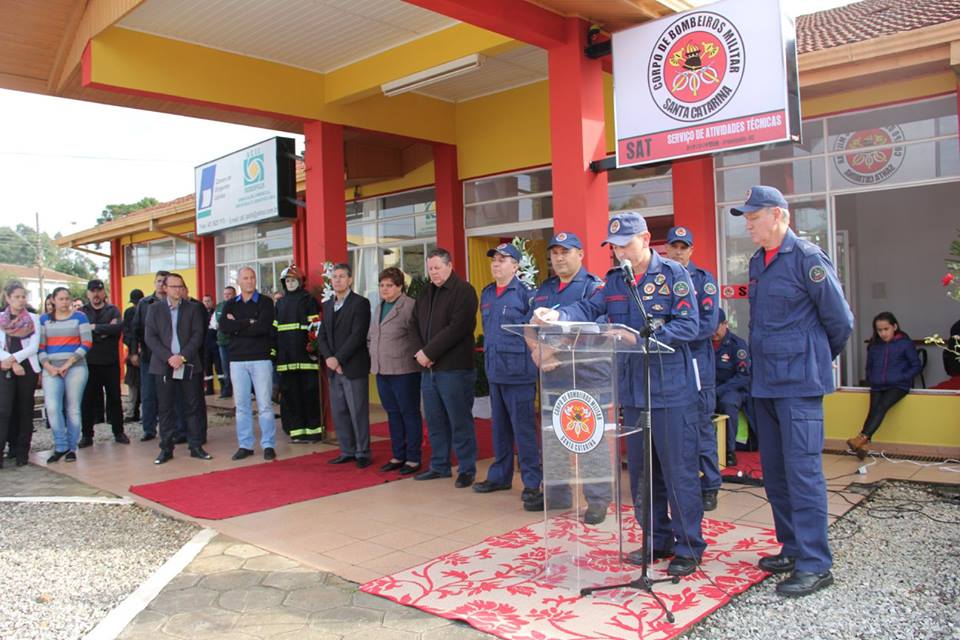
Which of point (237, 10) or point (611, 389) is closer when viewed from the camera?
point (611, 389)

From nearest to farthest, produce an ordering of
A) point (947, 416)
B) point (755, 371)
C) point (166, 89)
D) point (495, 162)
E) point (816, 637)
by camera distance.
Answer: point (816, 637) → point (755, 371) → point (947, 416) → point (166, 89) → point (495, 162)

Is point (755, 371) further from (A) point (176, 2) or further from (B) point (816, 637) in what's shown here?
(A) point (176, 2)

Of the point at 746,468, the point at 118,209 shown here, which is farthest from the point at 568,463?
the point at 118,209

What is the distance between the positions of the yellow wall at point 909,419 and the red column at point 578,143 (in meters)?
2.97

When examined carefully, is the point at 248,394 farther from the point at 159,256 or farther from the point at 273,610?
the point at 159,256

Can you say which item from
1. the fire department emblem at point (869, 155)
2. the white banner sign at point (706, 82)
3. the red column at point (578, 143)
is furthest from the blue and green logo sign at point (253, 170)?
the fire department emblem at point (869, 155)

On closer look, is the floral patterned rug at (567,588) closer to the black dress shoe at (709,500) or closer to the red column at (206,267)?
the black dress shoe at (709,500)

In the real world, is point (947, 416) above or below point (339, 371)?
below

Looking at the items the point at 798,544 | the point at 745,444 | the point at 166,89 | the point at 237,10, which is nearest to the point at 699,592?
the point at 798,544

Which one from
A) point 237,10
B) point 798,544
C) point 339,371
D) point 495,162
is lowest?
point 798,544

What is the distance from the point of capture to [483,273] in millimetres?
10602

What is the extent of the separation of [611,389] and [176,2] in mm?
5639

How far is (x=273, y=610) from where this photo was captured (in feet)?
11.9

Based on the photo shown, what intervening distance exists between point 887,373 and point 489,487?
3.70 meters
